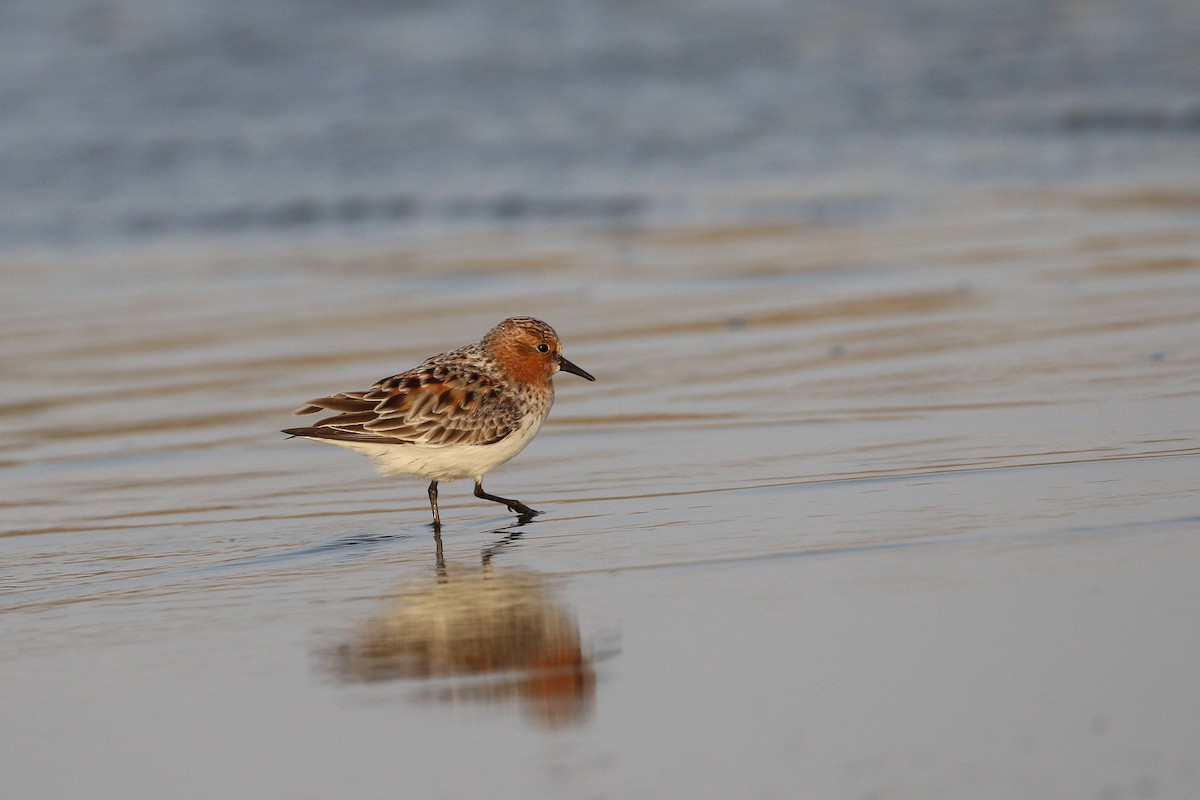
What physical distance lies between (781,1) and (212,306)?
9770 millimetres

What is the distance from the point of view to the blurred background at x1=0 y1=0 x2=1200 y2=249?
12.6m

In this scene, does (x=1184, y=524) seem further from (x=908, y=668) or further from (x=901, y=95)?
(x=901, y=95)

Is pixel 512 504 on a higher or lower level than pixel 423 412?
lower

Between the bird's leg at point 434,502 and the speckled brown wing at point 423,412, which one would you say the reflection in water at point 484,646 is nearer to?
the bird's leg at point 434,502

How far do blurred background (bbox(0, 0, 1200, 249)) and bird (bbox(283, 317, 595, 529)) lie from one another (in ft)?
19.0

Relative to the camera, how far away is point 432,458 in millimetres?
5461

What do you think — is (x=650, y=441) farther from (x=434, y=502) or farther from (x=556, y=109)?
(x=556, y=109)

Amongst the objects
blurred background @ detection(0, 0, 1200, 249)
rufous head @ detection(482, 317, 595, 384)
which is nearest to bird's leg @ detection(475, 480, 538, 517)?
rufous head @ detection(482, 317, 595, 384)

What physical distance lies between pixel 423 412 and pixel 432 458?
0.17 metres

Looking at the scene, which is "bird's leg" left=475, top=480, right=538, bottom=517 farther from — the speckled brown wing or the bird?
the speckled brown wing

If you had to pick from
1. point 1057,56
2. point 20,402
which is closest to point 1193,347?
point 20,402

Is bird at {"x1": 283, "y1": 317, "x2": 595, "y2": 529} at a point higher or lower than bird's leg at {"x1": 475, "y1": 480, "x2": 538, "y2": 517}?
higher

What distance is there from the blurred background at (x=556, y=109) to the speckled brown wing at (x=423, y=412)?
233 inches

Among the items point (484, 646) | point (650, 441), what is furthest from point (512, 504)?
point (484, 646)
